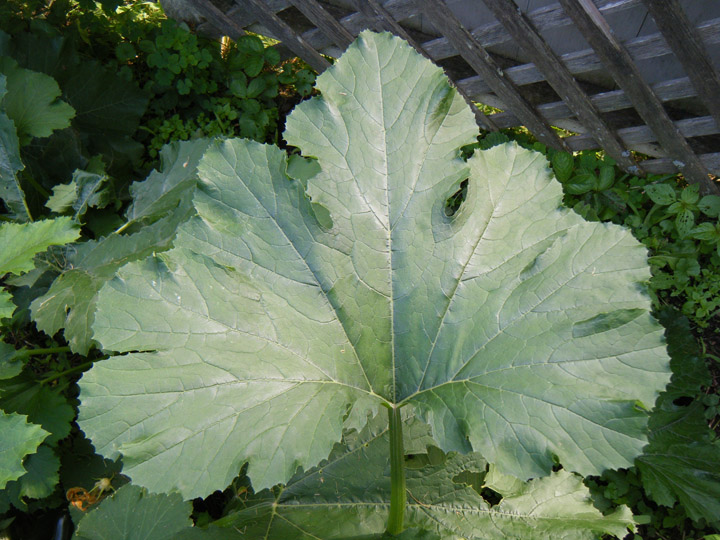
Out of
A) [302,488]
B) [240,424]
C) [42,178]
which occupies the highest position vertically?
[42,178]

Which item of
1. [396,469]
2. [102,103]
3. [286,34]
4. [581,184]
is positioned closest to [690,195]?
[581,184]

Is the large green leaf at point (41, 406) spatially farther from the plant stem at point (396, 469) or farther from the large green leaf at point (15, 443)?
the plant stem at point (396, 469)

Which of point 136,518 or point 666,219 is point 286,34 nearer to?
point 666,219

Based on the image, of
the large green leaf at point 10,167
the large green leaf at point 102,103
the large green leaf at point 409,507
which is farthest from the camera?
the large green leaf at point 102,103

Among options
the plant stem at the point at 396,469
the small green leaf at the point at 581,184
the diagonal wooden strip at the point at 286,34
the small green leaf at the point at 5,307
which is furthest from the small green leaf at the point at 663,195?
the small green leaf at the point at 5,307

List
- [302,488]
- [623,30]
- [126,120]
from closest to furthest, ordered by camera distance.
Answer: [302,488]
[623,30]
[126,120]

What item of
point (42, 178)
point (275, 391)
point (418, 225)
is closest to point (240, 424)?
point (275, 391)

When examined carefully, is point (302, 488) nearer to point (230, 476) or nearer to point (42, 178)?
point (230, 476)

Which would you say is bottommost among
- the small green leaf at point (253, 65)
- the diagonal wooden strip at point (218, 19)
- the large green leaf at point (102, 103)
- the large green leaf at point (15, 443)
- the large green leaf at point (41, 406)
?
the large green leaf at point (15, 443)
